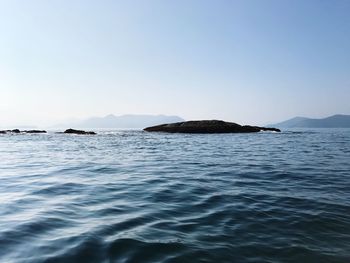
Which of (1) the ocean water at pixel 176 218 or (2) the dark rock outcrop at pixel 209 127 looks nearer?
(1) the ocean water at pixel 176 218

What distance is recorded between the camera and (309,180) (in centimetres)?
1320

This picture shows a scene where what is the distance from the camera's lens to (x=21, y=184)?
12.6m

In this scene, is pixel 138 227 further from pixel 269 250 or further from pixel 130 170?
pixel 130 170

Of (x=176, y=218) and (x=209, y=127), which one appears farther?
(x=209, y=127)

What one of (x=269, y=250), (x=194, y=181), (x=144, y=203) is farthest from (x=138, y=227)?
(x=194, y=181)

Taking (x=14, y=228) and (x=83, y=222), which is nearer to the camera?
(x=14, y=228)

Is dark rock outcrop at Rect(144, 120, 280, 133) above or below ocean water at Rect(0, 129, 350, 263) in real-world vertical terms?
above

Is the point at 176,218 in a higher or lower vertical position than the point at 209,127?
lower

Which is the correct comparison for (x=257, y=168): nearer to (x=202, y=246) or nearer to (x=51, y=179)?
(x=51, y=179)

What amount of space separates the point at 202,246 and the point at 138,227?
5.91ft

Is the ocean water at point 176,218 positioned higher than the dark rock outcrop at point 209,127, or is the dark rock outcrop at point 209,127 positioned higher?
the dark rock outcrop at point 209,127

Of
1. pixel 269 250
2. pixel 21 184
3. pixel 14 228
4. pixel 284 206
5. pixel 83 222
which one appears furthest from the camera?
pixel 21 184

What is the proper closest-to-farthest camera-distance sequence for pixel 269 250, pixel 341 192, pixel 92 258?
pixel 92 258 < pixel 269 250 < pixel 341 192

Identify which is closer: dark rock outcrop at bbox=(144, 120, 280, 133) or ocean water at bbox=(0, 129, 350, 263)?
ocean water at bbox=(0, 129, 350, 263)
